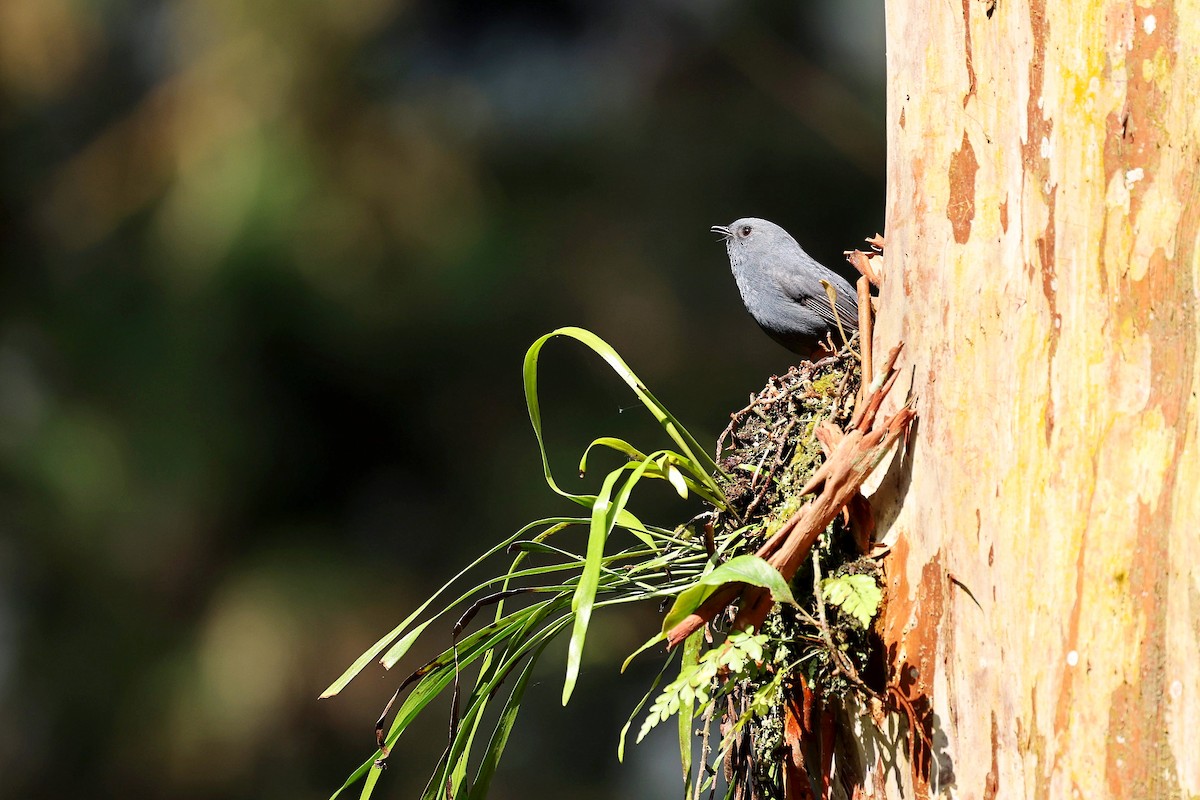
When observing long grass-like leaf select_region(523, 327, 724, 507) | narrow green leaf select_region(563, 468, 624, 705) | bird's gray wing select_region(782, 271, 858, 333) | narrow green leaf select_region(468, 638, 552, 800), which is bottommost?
narrow green leaf select_region(468, 638, 552, 800)

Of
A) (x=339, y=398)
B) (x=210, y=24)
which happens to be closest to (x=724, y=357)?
(x=339, y=398)

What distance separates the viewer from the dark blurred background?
7.51 meters

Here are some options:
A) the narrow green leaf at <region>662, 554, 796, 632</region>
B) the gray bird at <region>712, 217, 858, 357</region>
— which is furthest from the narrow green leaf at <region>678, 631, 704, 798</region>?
the gray bird at <region>712, 217, 858, 357</region>

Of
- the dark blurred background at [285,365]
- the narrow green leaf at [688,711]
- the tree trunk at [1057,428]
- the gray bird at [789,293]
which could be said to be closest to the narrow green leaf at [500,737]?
the narrow green leaf at [688,711]

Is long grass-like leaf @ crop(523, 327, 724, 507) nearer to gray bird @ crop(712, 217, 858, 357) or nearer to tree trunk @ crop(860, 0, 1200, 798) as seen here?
tree trunk @ crop(860, 0, 1200, 798)

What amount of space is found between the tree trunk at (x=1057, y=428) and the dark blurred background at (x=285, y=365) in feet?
18.6

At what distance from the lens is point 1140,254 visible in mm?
1506

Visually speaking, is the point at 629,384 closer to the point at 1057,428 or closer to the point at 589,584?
the point at 589,584

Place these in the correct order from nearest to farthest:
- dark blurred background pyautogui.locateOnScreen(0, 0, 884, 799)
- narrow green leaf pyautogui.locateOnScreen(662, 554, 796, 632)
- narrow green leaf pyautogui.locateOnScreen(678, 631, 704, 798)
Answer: narrow green leaf pyautogui.locateOnScreen(662, 554, 796, 632) → narrow green leaf pyautogui.locateOnScreen(678, 631, 704, 798) → dark blurred background pyautogui.locateOnScreen(0, 0, 884, 799)

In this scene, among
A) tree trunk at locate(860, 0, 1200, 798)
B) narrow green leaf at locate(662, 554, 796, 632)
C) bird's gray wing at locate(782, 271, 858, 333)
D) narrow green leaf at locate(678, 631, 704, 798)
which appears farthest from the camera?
bird's gray wing at locate(782, 271, 858, 333)

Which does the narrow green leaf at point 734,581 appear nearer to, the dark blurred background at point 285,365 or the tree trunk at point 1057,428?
the tree trunk at point 1057,428

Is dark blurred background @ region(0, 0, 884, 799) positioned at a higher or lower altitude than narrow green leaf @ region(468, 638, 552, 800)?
higher

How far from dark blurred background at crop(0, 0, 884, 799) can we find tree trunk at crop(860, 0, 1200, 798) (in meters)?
5.68

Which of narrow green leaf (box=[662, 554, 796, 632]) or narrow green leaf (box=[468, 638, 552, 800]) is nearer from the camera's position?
narrow green leaf (box=[662, 554, 796, 632])
